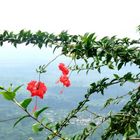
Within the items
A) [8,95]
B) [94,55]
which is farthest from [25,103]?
[94,55]

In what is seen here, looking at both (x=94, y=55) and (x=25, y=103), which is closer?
(x=25, y=103)

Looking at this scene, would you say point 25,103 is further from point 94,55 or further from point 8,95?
point 94,55

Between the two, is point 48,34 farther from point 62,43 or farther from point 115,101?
point 115,101

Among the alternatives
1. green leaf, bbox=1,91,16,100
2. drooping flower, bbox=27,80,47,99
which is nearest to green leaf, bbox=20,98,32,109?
green leaf, bbox=1,91,16,100

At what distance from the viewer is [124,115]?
3178 millimetres

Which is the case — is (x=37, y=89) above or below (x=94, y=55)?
below

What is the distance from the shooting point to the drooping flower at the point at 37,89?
3.17 m

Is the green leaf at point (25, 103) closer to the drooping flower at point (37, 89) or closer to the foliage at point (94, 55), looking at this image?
the foliage at point (94, 55)

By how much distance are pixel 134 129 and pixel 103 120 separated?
1.47 ft

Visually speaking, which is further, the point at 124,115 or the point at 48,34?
the point at 48,34

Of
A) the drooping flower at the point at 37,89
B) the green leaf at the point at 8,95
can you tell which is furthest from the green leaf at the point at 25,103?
the drooping flower at the point at 37,89

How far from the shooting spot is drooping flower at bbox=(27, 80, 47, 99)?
3.17 metres

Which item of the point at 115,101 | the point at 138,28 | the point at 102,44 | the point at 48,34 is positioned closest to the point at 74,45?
the point at 102,44

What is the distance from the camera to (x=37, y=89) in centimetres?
327
